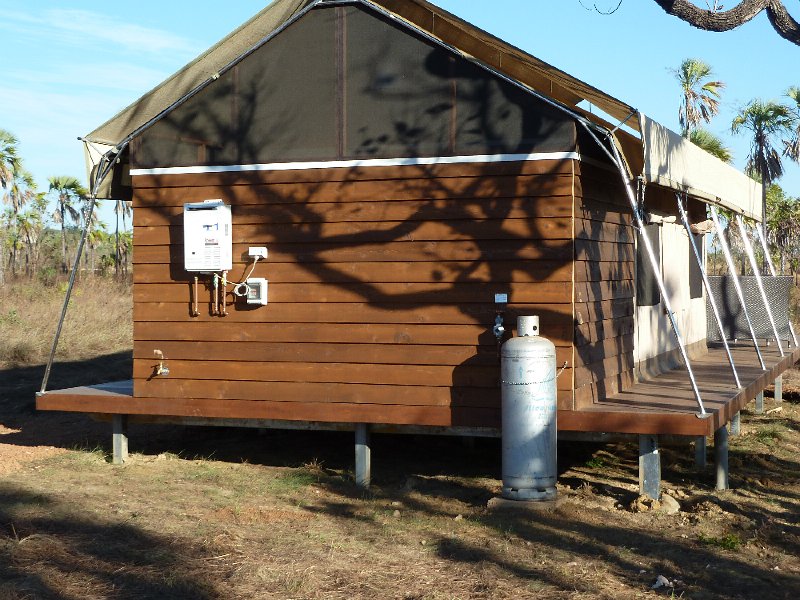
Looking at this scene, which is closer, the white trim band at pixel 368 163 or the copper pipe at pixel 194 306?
the white trim band at pixel 368 163

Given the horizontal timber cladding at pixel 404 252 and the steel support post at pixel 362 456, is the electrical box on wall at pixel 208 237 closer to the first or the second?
the horizontal timber cladding at pixel 404 252

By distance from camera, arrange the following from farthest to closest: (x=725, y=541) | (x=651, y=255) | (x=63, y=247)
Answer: (x=63, y=247) → (x=651, y=255) → (x=725, y=541)

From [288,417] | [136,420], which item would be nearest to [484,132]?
[288,417]

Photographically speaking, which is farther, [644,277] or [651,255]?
[644,277]

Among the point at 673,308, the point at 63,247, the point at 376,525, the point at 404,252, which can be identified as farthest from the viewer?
the point at 63,247

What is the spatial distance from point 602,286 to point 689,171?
1.31 metres

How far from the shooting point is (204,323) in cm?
956

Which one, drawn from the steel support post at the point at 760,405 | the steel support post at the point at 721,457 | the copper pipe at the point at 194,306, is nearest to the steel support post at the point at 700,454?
the steel support post at the point at 721,457

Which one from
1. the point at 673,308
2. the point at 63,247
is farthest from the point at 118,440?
the point at 63,247

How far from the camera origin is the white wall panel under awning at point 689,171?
8.14m

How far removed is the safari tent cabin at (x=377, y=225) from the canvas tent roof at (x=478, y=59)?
1.0 inches

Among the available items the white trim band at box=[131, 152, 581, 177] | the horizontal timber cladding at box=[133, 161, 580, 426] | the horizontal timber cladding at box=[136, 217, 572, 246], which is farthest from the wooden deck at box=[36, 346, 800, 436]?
the white trim band at box=[131, 152, 581, 177]

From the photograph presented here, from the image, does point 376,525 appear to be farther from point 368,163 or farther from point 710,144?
point 710,144

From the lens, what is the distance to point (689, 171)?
30.9 ft
